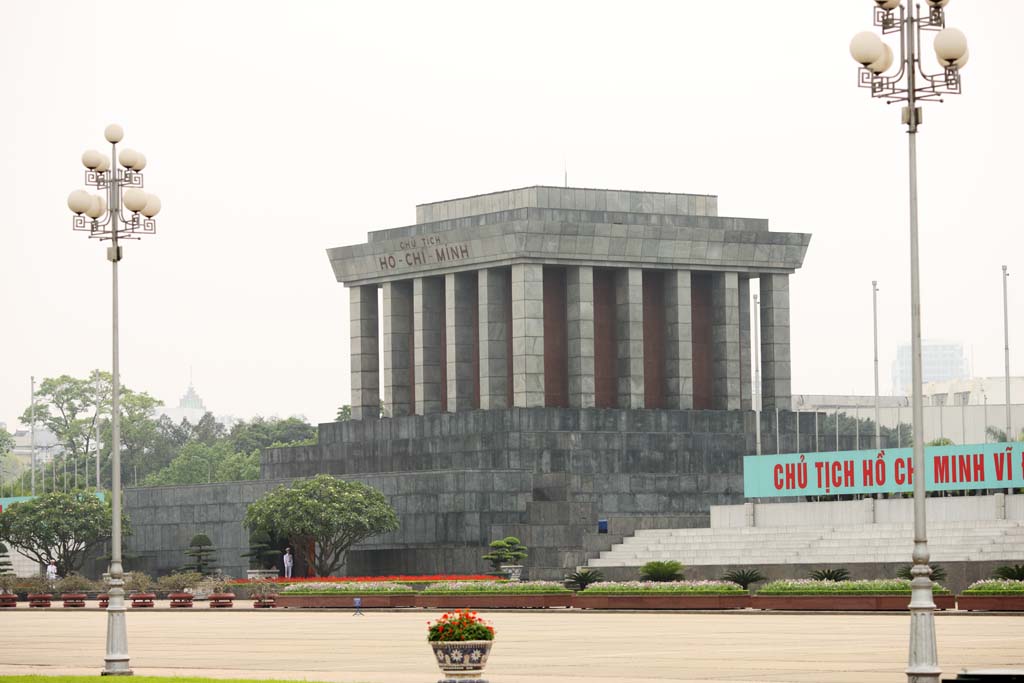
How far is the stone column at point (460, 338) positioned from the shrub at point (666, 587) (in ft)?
101

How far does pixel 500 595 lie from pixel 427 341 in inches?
1260

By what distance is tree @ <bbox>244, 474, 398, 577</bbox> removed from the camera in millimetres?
82312

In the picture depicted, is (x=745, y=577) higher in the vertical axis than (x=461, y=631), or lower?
lower

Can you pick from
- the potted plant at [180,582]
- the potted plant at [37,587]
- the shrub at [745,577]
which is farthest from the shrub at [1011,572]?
the potted plant at [37,587]

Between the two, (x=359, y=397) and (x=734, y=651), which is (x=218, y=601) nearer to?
(x=359, y=397)

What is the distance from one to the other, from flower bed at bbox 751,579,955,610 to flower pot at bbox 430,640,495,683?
27.7 m

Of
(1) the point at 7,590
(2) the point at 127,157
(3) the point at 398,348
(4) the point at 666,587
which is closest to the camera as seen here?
(2) the point at 127,157

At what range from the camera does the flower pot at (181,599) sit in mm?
78812

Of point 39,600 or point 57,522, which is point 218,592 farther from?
point 57,522

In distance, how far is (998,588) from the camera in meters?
53.0

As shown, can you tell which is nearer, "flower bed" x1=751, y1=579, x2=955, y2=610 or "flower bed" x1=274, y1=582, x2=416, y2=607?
"flower bed" x1=751, y1=579, x2=955, y2=610

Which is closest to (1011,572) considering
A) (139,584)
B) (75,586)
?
(139,584)

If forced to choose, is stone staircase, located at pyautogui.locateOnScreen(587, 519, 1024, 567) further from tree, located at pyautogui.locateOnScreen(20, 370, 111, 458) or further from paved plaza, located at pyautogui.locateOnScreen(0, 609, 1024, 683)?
tree, located at pyautogui.locateOnScreen(20, 370, 111, 458)

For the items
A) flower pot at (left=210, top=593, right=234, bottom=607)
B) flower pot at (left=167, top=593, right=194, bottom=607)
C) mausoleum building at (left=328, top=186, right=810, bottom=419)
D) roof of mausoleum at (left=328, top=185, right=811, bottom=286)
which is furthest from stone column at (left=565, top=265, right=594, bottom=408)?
flower pot at (left=167, top=593, right=194, bottom=607)
